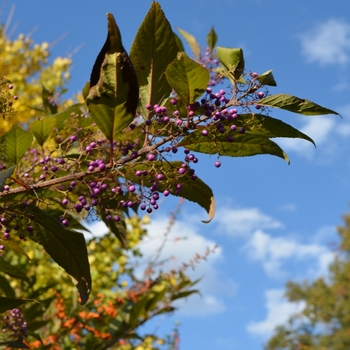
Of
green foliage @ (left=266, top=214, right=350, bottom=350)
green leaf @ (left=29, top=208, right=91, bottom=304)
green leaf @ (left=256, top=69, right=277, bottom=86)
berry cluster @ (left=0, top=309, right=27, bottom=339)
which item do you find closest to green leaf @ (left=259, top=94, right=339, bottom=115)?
green leaf @ (left=256, top=69, right=277, bottom=86)

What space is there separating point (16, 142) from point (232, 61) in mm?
1089

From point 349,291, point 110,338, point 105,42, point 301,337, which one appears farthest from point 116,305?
point 301,337

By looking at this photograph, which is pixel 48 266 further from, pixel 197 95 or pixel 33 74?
pixel 197 95

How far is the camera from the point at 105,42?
146cm

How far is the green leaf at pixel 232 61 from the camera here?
163cm

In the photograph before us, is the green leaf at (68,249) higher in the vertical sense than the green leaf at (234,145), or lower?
lower

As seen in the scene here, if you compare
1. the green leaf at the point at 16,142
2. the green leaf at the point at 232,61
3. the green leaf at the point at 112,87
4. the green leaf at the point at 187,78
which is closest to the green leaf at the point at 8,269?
the green leaf at the point at 16,142

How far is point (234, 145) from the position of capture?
1.73 m

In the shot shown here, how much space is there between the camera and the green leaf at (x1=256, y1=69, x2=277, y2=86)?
1571 mm

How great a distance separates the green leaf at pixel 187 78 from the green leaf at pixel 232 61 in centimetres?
11

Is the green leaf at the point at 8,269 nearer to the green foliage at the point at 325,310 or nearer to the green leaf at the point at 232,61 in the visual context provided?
the green leaf at the point at 232,61

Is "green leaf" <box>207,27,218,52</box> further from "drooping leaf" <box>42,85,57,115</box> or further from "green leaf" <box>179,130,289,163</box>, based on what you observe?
"green leaf" <box>179,130,289,163</box>

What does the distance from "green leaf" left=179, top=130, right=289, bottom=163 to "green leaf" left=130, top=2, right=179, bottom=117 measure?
0.18m

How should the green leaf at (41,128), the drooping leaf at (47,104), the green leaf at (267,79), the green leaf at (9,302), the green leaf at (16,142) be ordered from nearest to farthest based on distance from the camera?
the green leaf at (267,79) < the green leaf at (9,302) < the green leaf at (16,142) < the green leaf at (41,128) < the drooping leaf at (47,104)
